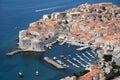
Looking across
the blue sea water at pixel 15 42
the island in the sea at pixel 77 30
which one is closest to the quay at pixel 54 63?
the blue sea water at pixel 15 42

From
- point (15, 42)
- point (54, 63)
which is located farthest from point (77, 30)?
point (54, 63)

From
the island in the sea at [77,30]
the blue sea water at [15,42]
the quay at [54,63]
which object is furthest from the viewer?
the island in the sea at [77,30]

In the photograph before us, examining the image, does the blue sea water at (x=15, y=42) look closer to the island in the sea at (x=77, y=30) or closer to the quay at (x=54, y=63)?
the quay at (x=54, y=63)

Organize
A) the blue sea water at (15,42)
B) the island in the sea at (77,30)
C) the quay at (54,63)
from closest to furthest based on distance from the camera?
the blue sea water at (15,42) → the quay at (54,63) → the island in the sea at (77,30)

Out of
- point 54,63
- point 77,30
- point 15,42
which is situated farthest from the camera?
point 77,30

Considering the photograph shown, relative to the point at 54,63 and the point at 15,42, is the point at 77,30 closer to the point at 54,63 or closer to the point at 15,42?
the point at 15,42

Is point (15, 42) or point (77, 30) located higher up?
point (77, 30)

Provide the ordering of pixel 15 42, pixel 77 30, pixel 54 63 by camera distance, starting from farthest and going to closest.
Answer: pixel 77 30, pixel 15 42, pixel 54 63

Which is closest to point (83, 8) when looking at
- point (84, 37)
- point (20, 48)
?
point (84, 37)

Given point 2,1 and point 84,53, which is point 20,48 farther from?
point 2,1
